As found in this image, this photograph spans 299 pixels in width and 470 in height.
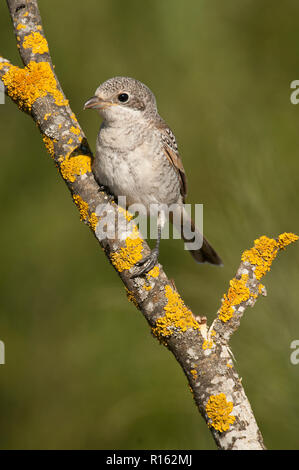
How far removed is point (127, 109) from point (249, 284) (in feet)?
3.91

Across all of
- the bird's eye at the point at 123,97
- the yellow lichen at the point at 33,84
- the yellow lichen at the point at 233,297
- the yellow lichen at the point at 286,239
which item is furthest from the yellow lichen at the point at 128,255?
the bird's eye at the point at 123,97

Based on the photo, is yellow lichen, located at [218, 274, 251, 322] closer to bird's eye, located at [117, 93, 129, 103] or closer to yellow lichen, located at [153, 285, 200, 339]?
yellow lichen, located at [153, 285, 200, 339]

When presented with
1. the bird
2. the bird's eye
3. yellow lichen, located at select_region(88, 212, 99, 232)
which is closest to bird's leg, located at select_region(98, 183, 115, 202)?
the bird

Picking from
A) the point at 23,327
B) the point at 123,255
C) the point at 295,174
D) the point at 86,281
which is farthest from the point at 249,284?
the point at 23,327

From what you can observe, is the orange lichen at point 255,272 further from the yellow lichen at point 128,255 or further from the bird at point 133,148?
the bird at point 133,148

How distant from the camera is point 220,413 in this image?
188cm

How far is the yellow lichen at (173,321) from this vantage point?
2.03 meters

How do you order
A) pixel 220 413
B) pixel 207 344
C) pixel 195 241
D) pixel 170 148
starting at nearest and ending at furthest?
pixel 220 413
pixel 207 344
pixel 170 148
pixel 195 241

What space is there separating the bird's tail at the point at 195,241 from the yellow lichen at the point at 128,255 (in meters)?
0.95

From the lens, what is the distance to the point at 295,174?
2.98 meters

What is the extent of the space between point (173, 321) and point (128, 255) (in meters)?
0.32

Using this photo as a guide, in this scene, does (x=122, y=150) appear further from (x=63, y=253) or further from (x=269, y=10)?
(x=269, y=10)

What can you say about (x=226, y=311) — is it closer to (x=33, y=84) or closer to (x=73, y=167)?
(x=73, y=167)

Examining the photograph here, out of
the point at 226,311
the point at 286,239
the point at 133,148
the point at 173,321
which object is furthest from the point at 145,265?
the point at 133,148
